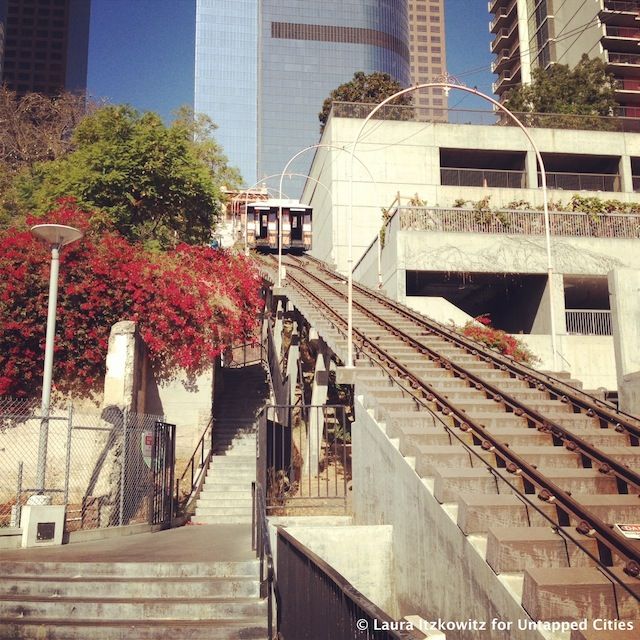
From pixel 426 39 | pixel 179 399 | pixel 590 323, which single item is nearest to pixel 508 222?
pixel 590 323

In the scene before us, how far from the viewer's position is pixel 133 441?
Answer: 12781 mm

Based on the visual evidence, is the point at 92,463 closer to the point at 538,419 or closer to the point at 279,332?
the point at 538,419

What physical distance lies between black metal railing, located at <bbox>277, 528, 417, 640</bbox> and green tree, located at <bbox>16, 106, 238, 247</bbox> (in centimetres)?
1589

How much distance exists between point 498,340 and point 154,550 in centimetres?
1398

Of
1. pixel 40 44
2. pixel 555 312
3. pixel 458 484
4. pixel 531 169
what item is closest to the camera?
pixel 458 484

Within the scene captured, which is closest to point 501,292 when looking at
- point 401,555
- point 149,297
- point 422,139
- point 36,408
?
point 422,139

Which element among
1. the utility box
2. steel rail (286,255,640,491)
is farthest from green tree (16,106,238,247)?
the utility box

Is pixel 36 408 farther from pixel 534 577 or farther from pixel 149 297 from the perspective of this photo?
pixel 534 577

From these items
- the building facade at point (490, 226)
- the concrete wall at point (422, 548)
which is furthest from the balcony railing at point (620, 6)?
the concrete wall at point (422, 548)

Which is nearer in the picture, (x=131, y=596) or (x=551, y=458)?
(x=131, y=596)

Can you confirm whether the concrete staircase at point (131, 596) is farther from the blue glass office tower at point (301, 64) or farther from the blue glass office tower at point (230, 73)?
the blue glass office tower at point (230, 73)

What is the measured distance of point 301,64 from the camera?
451 feet

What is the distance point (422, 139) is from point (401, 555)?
29.7 m

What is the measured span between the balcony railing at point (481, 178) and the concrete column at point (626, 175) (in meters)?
5.27
